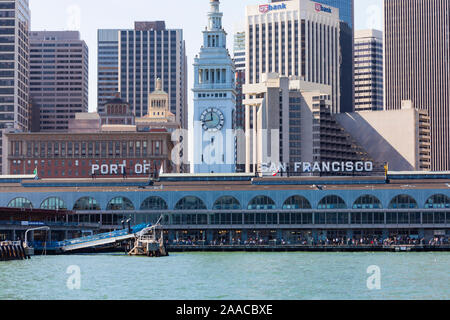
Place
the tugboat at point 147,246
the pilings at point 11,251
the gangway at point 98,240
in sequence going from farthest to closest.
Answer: the gangway at point 98,240 → the tugboat at point 147,246 → the pilings at point 11,251

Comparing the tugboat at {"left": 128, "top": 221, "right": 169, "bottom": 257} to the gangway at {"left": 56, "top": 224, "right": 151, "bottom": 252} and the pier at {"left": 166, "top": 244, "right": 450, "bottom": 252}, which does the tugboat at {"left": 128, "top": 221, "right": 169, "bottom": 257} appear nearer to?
the gangway at {"left": 56, "top": 224, "right": 151, "bottom": 252}

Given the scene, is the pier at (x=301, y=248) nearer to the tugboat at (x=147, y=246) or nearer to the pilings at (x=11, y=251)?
the tugboat at (x=147, y=246)

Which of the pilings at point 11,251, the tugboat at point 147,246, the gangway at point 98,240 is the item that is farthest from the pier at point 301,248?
the pilings at point 11,251

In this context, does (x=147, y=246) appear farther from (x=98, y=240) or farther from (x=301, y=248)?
(x=301, y=248)

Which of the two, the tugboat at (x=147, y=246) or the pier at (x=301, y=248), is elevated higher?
the tugboat at (x=147, y=246)

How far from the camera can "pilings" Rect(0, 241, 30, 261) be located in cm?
14750

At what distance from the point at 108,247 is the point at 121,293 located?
8850cm

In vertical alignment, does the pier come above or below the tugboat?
below

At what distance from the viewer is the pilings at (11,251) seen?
14750cm

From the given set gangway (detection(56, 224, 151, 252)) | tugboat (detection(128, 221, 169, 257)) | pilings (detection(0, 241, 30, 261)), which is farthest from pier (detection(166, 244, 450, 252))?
pilings (detection(0, 241, 30, 261))

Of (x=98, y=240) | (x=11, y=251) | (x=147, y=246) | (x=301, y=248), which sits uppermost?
(x=98, y=240)

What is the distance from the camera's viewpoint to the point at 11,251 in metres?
150

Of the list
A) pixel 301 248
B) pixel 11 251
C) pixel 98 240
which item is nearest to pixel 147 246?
pixel 98 240
